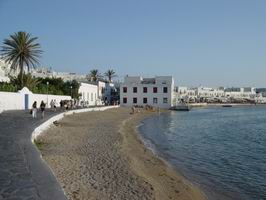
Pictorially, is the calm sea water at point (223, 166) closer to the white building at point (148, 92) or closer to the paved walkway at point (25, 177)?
the paved walkway at point (25, 177)

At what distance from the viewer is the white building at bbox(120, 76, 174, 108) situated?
98500 millimetres

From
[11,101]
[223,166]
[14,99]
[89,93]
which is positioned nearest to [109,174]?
[223,166]

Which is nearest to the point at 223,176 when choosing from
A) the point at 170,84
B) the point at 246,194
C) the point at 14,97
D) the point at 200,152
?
the point at 246,194

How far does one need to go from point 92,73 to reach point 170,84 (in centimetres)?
3099

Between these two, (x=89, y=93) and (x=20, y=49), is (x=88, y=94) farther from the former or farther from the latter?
(x=20, y=49)

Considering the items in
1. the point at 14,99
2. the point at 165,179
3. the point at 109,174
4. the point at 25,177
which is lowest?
the point at 165,179

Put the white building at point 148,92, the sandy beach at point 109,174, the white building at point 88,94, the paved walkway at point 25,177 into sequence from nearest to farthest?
the paved walkway at point 25,177
the sandy beach at point 109,174
the white building at point 88,94
the white building at point 148,92

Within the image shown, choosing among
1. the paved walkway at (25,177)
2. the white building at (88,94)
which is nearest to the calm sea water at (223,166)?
the paved walkway at (25,177)

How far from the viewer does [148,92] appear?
99.1 meters

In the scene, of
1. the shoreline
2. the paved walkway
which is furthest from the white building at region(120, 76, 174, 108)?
the paved walkway

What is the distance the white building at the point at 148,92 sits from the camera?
98.5m

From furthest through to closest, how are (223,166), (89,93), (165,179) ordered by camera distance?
(89,93)
(223,166)
(165,179)

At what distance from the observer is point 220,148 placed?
27344 millimetres

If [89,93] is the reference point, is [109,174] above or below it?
below
